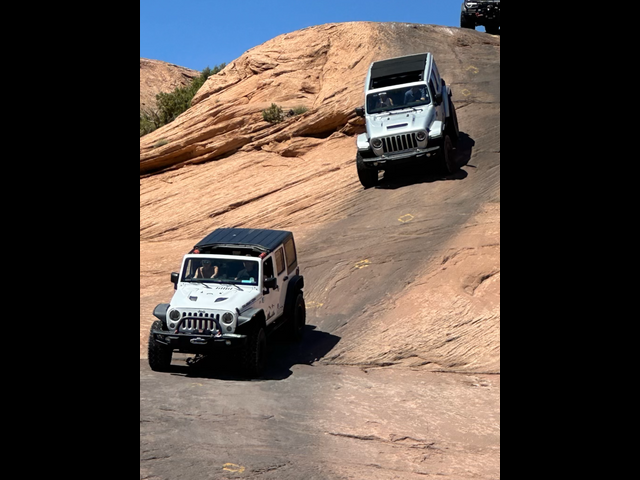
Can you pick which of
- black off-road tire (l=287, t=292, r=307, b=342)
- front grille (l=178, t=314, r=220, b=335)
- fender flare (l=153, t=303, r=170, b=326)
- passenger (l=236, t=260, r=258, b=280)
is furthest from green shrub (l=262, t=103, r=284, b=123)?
front grille (l=178, t=314, r=220, b=335)

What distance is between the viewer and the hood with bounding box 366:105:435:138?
19.6 metres

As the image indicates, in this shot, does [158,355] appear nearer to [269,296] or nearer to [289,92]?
[269,296]

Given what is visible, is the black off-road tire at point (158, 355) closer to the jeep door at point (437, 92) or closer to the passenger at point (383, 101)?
the passenger at point (383, 101)

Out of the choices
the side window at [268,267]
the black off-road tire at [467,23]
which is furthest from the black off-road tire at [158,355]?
the black off-road tire at [467,23]

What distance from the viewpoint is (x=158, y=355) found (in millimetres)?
12430

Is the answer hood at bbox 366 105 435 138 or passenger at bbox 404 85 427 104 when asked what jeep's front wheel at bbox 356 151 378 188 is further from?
passenger at bbox 404 85 427 104

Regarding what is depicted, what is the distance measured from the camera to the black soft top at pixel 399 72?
20.4 metres

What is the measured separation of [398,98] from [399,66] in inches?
48.1

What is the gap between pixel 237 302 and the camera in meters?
12.2

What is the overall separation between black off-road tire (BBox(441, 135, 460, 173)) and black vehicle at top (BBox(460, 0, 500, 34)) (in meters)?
14.4
